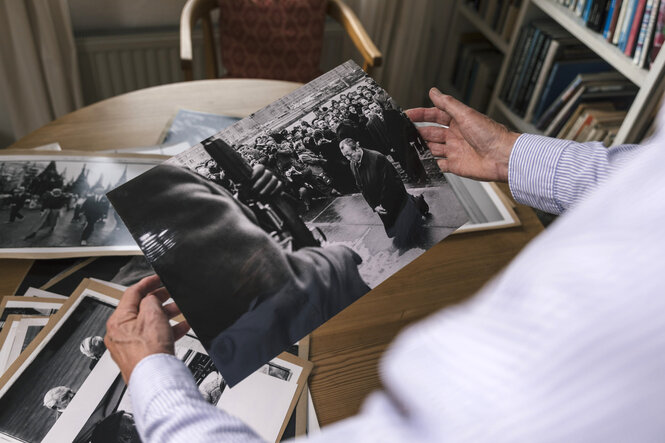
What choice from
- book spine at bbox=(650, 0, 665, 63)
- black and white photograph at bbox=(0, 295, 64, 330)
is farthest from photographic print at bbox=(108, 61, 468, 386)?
book spine at bbox=(650, 0, 665, 63)

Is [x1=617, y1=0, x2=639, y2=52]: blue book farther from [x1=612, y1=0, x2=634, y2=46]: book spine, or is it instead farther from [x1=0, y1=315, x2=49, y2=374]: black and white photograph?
[x1=0, y1=315, x2=49, y2=374]: black and white photograph

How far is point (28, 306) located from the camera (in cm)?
76

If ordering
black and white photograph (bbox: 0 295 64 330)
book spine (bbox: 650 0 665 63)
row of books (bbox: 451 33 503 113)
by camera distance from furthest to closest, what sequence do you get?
row of books (bbox: 451 33 503 113), book spine (bbox: 650 0 665 63), black and white photograph (bbox: 0 295 64 330)

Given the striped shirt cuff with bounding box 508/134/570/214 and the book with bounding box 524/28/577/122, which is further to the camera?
the book with bounding box 524/28/577/122

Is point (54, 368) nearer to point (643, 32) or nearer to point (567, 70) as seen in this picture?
point (643, 32)

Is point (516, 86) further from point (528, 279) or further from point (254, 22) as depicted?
point (528, 279)

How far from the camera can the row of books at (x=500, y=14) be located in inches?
78.0

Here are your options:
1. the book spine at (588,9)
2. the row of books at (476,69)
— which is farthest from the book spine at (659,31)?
the row of books at (476,69)

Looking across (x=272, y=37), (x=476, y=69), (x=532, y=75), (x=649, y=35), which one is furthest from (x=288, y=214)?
(x=476, y=69)

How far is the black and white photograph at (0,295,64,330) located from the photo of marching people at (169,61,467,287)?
293 mm

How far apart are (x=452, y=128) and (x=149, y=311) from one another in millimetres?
655

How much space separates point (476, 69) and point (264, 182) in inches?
72.7

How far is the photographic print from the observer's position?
2.12 ft

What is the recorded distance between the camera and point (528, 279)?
346mm
